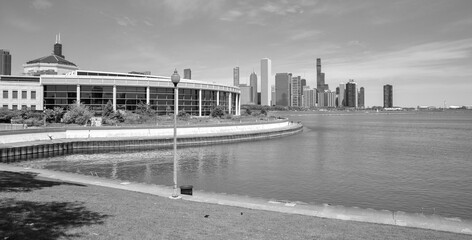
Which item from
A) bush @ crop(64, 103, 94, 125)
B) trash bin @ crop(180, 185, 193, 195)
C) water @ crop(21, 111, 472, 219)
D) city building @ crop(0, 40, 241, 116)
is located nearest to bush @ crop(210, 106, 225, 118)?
city building @ crop(0, 40, 241, 116)

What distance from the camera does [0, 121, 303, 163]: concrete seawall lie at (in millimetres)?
52841

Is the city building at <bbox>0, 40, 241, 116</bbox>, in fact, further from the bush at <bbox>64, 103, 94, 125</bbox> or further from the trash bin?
the trash bin

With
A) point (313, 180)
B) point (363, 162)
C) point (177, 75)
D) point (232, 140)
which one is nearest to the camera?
point (177, 75)

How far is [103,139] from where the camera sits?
65.1 metres

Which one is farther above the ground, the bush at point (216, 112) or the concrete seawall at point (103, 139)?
the bush at point (216, 112)

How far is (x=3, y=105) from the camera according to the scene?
93875mm

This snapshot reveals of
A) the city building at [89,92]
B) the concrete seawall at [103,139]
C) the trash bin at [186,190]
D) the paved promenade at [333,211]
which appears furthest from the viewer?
the city building at [89,92]

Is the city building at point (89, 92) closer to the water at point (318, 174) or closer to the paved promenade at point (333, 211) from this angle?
the water at point (318, 174)

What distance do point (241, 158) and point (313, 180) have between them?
18.7m

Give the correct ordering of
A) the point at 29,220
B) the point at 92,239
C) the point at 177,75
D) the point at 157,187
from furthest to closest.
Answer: the point at 157,187 < the point at 177,75 < the point at 29,220 < the point at 92,239

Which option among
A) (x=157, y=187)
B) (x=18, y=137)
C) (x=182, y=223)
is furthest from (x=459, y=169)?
(x=18, y=137)

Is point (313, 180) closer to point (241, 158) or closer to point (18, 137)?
point (241, 158)

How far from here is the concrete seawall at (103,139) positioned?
52.8 meters

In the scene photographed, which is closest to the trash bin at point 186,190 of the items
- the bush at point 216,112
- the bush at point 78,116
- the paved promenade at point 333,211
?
the paved promenade at point 333,211
